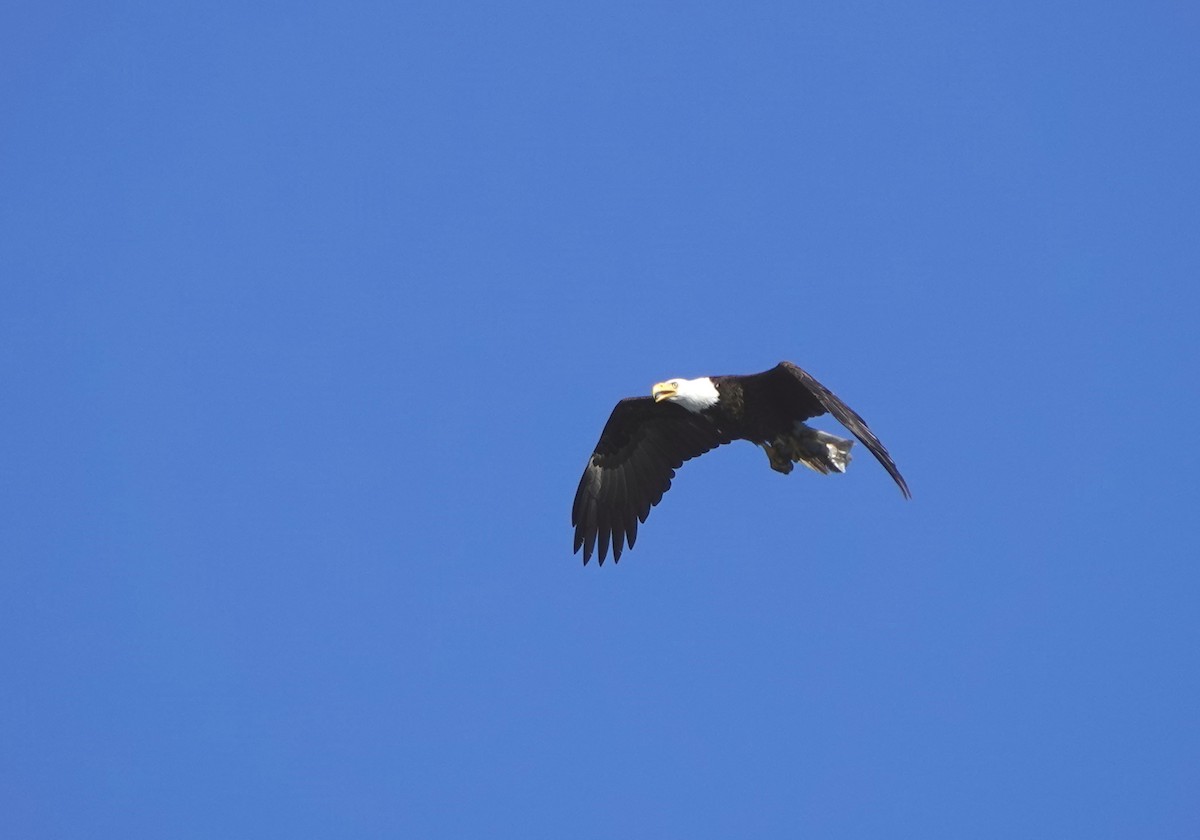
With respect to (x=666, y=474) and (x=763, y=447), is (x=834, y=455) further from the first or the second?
(x=666, y=474)

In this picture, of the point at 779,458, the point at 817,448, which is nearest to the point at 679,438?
the point at 779,458

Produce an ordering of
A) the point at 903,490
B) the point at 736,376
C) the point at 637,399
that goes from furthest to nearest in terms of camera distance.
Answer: the point at 637,399
the point at 736,376
the point at 903,490

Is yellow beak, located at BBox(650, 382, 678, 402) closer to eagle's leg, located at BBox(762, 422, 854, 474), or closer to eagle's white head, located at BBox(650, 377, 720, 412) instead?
eagle's white head, located at BBox(650, 377, 720, 412)

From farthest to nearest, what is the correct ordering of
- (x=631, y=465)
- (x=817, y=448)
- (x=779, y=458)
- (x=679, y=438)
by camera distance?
(x=631, y=465)
(x=679, y=438)
(x=779, y=458)
(x=817, y=448)

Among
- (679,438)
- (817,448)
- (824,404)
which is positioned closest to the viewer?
(824,404)

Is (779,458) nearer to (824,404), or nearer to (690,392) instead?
(690,392)

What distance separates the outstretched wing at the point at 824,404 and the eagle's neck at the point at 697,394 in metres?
0.59

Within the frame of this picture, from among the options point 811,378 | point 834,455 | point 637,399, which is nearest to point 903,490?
point 811,378

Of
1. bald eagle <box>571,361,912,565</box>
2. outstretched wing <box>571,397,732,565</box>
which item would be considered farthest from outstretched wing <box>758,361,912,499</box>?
outstretched wing <box>571,397,732,565</box>

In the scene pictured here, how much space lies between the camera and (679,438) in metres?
12.8

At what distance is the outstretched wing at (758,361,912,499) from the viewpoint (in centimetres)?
1001

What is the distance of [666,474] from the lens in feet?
42.7

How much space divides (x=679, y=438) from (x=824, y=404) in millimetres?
2563

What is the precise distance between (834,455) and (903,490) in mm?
2260
